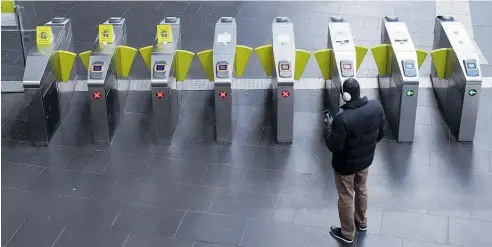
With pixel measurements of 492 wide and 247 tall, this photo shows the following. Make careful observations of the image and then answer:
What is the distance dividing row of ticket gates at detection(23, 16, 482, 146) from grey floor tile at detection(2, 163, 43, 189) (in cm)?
50

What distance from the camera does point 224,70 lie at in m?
8.15

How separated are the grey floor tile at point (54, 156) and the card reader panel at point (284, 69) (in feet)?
7.63

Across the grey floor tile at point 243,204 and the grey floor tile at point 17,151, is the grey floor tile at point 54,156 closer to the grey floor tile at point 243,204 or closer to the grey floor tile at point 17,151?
the grey floor tile at point 17,151

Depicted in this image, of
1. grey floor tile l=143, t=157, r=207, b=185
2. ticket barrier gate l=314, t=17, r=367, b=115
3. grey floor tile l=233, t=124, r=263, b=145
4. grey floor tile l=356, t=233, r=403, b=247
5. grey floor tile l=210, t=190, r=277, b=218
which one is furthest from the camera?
grey floor tile l=233, t=124, r=263, b=145

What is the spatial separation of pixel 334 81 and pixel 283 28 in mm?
889

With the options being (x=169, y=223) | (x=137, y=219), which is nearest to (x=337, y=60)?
(x=169, y=223)

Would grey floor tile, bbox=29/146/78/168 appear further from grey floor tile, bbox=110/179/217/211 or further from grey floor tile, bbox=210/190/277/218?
grey floor tile, bbox=210/190/277/218

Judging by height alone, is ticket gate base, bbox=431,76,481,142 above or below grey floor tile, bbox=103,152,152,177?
above

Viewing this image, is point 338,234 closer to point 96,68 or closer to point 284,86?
point 284,86

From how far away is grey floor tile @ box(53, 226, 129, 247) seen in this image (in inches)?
268

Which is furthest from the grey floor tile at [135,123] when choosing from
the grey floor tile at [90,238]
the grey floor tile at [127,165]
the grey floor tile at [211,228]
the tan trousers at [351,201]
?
the tan trousers at [351,201]

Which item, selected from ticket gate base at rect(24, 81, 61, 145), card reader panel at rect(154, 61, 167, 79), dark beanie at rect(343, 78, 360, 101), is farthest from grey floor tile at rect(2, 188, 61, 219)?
dark beanie at rect(343, 78, 360, 101)

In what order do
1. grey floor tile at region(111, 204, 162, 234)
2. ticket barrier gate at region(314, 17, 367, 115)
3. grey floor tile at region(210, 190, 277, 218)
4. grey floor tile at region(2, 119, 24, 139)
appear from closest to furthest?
grey floor tile at region(111, 204, 162, 234), grey floor tile at region(210, 190, 277, 218), ticket barrier gate at region(314, 17, 367, 115), grey floor tile at region(2, 119, 24, 139)

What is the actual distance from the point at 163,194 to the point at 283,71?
181cm
